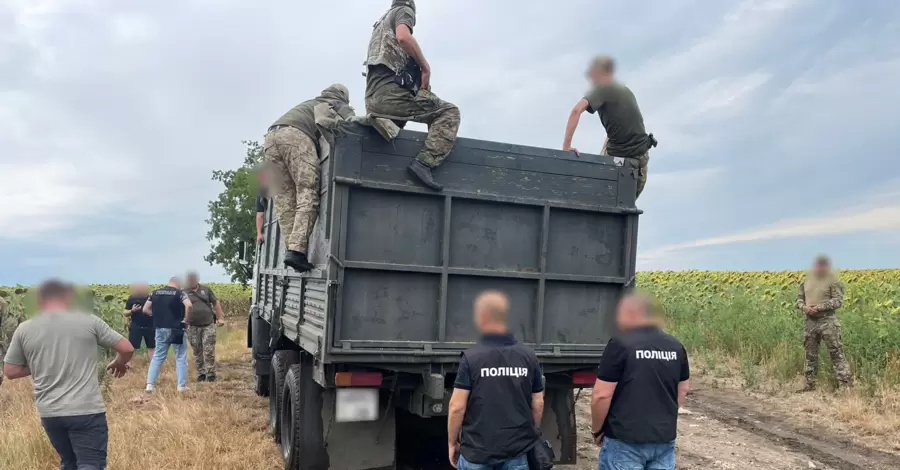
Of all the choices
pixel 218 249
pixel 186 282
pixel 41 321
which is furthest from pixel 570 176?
pixel 218 249

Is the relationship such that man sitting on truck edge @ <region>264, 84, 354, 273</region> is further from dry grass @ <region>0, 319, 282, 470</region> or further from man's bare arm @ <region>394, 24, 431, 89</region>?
dry grass @ <region>0, 319, 282, 470</region>

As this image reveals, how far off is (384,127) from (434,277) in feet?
3.42

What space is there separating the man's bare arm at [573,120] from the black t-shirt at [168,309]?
643 centimetres

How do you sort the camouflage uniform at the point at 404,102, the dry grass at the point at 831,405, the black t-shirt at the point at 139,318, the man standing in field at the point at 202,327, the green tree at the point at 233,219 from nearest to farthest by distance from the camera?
the camouflage uniform at the point at 404,102 < the dry grass at the point at 831,405 < the man standing in field at the point at 202,327 < the black t-shirt at the point at 139,318 < the green tree at the point at 233,219

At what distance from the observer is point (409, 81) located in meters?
4.82

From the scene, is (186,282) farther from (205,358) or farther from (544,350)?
(544,350)

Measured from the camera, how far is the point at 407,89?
4.74m

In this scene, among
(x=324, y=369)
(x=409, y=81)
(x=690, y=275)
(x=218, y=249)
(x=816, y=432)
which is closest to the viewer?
(x=324, y=369)

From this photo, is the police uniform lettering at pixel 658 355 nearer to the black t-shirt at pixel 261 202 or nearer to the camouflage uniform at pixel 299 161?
the camouflage uniform at pixel 299 161

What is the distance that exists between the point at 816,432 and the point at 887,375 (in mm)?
1912

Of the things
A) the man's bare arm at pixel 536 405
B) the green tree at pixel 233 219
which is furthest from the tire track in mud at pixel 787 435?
the green tree at pixel 233 219

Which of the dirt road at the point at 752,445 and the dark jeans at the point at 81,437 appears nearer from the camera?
the dark jeans at the point at 81,437

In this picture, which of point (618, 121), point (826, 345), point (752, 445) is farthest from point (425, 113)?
point (826, 345)

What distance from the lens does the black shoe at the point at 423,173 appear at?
4207 mm
